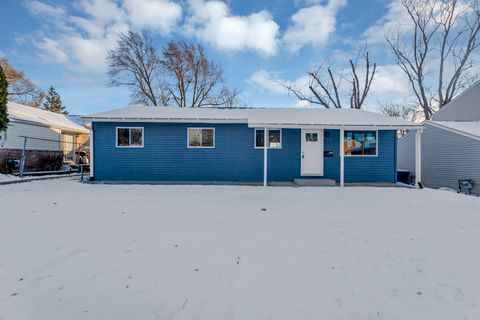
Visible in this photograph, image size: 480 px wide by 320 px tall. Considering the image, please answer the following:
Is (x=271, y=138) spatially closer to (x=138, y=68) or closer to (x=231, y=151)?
(x=231, y=151)

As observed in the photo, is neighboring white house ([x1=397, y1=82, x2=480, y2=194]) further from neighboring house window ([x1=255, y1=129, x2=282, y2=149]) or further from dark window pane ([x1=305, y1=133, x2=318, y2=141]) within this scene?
neighboring house window ([x1=255, y1=129, x2=282, y2=149])

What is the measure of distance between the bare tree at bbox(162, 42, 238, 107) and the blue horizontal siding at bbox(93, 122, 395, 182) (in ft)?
51.5

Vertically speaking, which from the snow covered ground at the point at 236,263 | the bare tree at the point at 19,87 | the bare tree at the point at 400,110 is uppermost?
the bare tree at the point at 19,87

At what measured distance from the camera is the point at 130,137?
10258mm

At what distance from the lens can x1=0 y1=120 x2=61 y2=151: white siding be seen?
12530 millimetres

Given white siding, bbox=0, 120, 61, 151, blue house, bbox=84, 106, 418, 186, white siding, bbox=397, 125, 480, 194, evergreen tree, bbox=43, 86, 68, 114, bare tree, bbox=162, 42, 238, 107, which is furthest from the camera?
evergreen tree, bbox=43, 86, 68, 114

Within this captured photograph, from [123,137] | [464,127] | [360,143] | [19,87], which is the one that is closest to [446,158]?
[464,127]

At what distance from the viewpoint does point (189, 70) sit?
25203 mm

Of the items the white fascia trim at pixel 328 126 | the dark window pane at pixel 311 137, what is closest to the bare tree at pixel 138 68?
the white fascia trim at pixel 328 126

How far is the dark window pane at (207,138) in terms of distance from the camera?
10.3 metres

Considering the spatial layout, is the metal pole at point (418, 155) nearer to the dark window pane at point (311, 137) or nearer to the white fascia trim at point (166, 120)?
the dark window pane at point (311, 137)

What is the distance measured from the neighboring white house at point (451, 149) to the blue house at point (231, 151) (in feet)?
8.76

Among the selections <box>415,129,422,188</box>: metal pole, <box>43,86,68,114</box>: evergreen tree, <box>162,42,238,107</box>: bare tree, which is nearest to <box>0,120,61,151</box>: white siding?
<box>162,42,238,107</box>: bare tree

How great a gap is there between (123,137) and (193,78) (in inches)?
668
